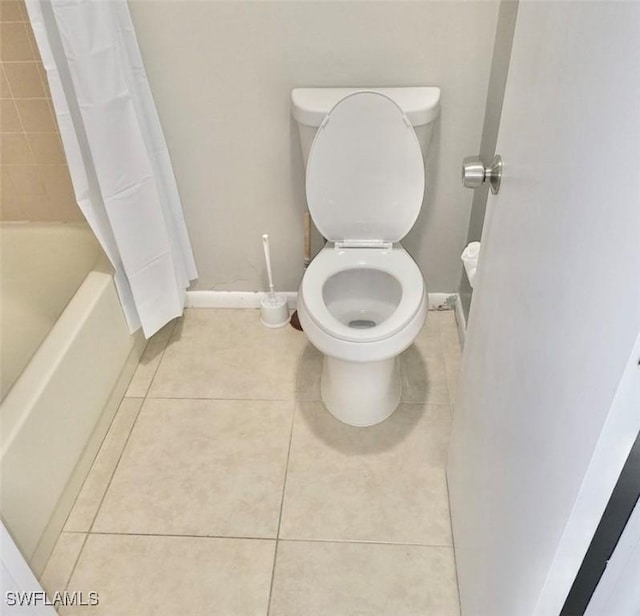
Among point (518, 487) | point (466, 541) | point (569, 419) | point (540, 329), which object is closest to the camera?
point (569, 419)

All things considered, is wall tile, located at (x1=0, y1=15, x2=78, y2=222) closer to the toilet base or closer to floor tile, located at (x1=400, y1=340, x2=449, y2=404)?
the toilet base

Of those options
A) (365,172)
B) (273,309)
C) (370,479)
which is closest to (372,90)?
(365,172)

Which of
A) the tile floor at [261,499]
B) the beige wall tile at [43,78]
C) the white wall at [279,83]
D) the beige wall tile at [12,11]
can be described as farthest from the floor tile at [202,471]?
the beige wall tile at [12,11]

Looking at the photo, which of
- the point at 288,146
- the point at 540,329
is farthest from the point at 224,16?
the point at 540,329

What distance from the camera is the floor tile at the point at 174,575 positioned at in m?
1.43

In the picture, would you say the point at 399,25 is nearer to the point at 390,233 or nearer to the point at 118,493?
the point at 390,233

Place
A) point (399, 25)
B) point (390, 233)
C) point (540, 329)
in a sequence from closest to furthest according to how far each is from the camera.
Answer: point (540, 329) < point (399, 25) < point (390, 233)

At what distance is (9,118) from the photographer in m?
1.89

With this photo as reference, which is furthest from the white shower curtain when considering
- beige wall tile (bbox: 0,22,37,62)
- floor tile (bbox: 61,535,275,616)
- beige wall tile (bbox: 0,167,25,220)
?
floor tile (bbox: 61,535,275,616)

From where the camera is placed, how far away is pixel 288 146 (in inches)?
75.0

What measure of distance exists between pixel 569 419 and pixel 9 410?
1256 mm

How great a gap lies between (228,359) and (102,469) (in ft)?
1.76

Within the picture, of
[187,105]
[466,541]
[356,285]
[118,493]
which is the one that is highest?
[187,105]

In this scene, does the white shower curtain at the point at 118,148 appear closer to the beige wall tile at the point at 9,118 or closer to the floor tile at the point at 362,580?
the beige wall tile at the point at 9,118
